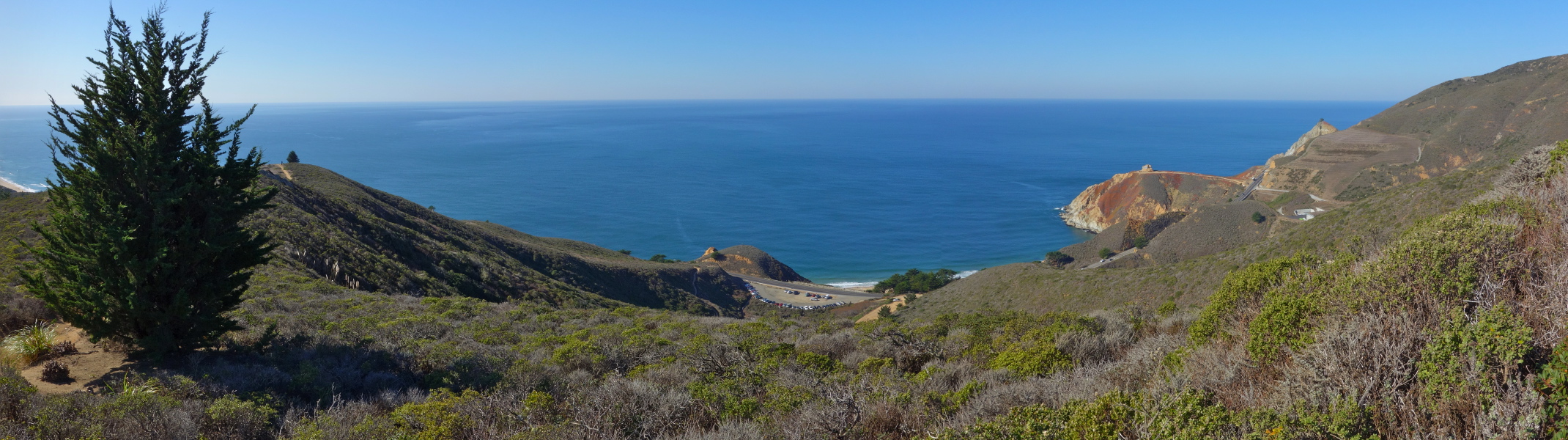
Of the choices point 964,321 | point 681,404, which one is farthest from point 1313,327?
point 964,321

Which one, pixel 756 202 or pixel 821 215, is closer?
pixel 821 215

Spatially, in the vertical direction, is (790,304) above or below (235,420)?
below

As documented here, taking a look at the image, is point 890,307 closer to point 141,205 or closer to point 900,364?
point 900,364

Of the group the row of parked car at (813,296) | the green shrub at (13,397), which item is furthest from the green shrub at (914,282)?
the green shrub at (13,397)

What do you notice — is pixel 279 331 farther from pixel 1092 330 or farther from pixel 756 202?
pixel 756 202

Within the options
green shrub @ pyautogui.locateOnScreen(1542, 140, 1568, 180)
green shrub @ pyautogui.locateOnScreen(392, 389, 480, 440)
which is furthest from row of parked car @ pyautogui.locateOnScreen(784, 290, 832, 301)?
green shrub @ pyautogui.locateOnScreen(392, 389, 480, 440)

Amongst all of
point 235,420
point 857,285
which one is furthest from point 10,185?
point 235,420
